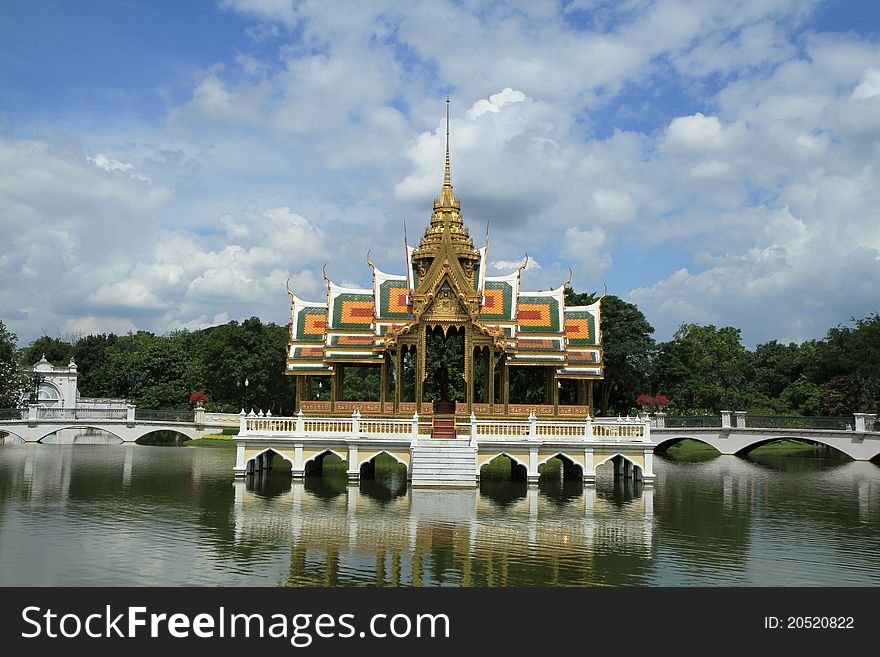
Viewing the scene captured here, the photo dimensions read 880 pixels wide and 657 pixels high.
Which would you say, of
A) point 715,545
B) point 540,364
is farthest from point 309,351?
point 715,545

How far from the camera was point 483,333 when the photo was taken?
27.4m

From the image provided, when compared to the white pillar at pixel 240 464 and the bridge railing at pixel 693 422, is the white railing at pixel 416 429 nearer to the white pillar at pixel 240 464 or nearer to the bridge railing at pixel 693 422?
the white pillar at pixel 240 464

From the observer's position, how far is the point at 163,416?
4850 centimetres

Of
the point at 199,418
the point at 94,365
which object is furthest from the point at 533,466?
the point at 94,365

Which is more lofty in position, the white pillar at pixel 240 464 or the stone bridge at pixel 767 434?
the stone bridge at pixel 767 434

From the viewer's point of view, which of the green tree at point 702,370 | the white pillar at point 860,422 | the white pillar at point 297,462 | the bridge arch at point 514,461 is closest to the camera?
the bridge arch at point 514,461

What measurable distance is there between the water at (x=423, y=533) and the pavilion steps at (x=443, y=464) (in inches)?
32.1

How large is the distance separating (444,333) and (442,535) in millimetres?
12358

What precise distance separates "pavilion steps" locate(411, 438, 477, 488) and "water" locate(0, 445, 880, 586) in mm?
816

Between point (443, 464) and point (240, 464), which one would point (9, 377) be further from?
point (443, 464)

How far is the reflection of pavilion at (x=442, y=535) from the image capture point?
12570mm

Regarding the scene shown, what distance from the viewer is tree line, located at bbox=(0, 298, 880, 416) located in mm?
48250

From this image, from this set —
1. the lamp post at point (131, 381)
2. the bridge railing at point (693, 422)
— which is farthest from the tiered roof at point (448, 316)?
the lamp post at point (131, 381)

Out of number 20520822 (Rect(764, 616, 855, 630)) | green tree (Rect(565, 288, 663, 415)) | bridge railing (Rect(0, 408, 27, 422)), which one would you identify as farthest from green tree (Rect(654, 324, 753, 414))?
number 20520822 (Rect(764, 616, 855, 630))
